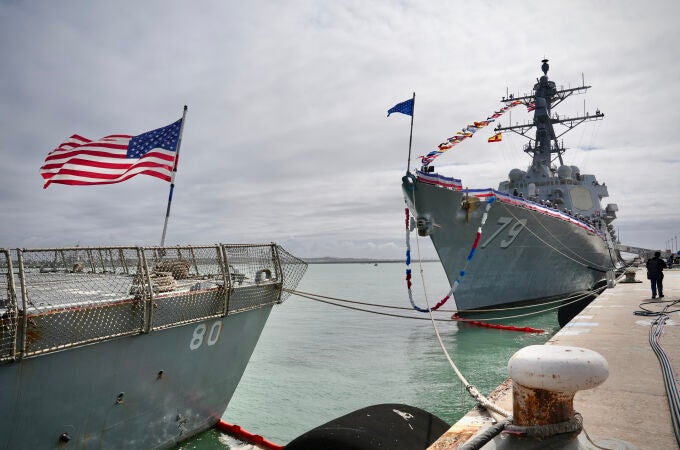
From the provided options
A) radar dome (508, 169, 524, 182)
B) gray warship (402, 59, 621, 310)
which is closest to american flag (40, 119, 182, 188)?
gray warship (402, 59, 621, 310)

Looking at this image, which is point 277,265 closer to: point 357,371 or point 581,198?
point 357,371

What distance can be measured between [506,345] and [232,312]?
427 inches

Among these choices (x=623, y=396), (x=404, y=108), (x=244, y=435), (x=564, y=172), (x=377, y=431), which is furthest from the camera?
(x=564, y=172)

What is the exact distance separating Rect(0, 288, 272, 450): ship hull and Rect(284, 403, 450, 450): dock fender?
232 cm

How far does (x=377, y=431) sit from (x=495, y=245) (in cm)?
1448

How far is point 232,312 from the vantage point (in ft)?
20.3

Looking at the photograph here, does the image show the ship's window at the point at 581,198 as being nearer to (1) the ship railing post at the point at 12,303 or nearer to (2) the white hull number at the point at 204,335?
(2) the white hull number at the point at 204,335

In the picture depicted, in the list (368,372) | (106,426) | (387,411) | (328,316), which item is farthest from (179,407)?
(328,316)

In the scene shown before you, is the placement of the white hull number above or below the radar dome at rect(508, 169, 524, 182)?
below

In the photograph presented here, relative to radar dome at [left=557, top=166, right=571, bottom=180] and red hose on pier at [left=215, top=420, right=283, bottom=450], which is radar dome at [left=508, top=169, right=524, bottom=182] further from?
red hose on pier at [left=215, top=420, right=283, bottom=450]

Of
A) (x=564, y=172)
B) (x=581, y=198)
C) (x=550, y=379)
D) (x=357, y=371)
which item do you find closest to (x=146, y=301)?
(x=550, y=379)

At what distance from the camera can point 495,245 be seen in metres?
16.9

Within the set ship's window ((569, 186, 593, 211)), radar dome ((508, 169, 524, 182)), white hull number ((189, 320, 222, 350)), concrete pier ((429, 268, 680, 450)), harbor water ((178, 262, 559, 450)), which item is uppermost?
radar dome ((508, 169, 524, 182))

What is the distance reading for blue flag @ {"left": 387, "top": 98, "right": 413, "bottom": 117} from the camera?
11.3 metres
